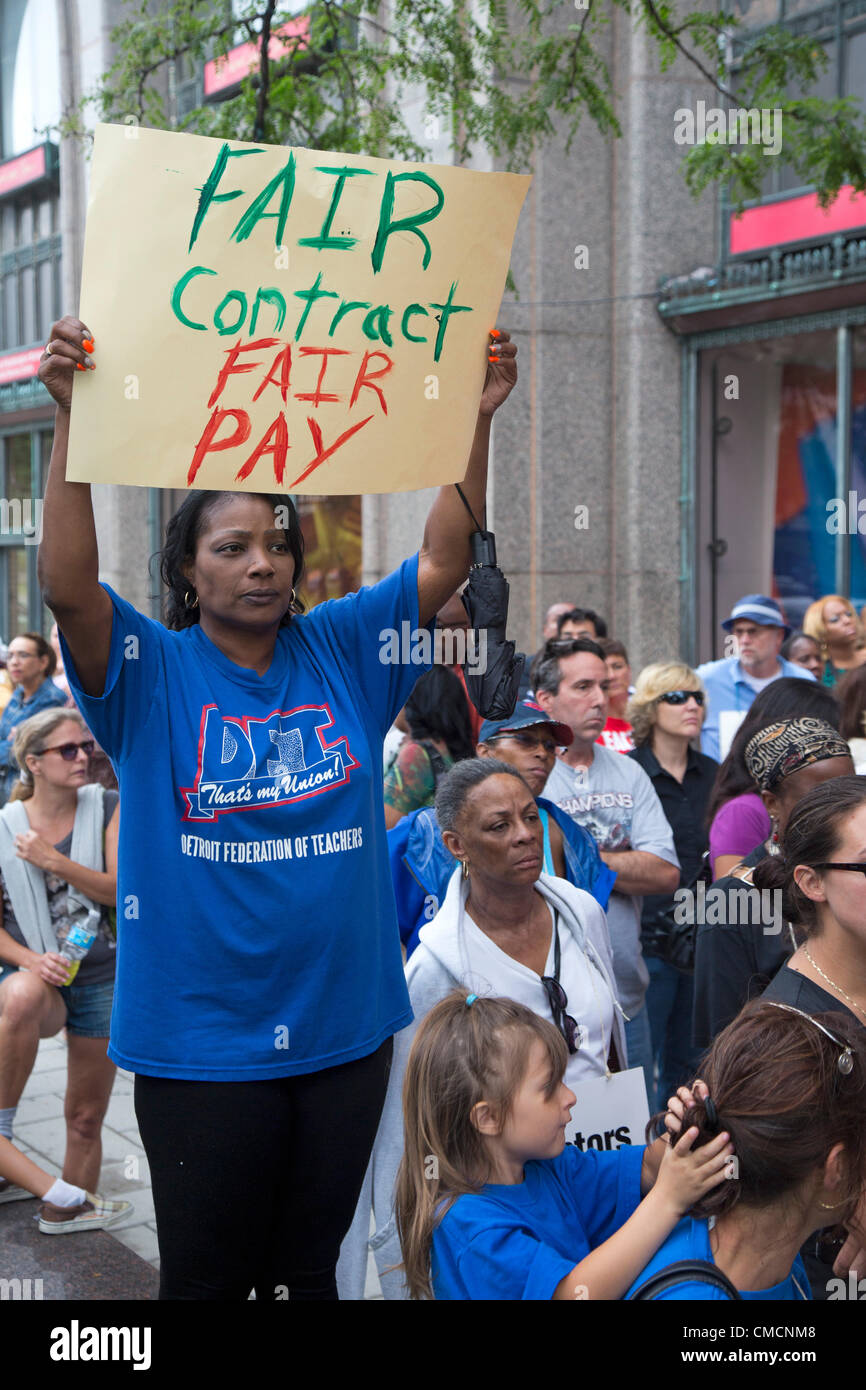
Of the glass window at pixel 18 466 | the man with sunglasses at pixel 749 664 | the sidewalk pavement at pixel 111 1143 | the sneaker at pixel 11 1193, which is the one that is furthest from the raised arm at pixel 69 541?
the glass window at pixel 18 466

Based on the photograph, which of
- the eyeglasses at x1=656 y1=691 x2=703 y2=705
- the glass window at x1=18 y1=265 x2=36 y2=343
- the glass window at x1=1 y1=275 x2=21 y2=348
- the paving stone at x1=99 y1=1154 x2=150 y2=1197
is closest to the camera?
the paving stone at x1=99 y1=1154 x2=150 y2=1197

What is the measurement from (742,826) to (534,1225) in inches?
68.9

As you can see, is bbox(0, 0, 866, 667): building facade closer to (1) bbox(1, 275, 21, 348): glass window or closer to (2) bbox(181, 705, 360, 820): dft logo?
(2) bbox(181, 705, 360, 820): dft logo

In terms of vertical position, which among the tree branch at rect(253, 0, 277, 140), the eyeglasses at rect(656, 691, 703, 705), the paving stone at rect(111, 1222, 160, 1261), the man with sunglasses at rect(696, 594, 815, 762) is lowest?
the paving stone at rect(111, 1222, 160, 1261)

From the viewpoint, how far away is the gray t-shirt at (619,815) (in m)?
4.35

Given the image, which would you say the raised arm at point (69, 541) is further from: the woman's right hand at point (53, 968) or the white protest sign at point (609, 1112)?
the woman's right hand at point (53, 968)

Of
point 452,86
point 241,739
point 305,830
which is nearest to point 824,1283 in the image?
point 305,830

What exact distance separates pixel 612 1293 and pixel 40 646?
20.7 feet

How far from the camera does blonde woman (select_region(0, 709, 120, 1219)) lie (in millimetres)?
4527

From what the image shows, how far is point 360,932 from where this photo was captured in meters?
2.29

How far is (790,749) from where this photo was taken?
3396 millimetres

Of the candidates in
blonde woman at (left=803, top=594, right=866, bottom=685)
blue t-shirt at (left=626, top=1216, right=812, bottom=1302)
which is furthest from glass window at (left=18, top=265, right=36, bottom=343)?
blue t-shirt at (left=626, top=1216, right=812, bottom=1302)

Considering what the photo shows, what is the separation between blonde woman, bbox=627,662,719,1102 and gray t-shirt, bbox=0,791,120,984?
6.08 feet
